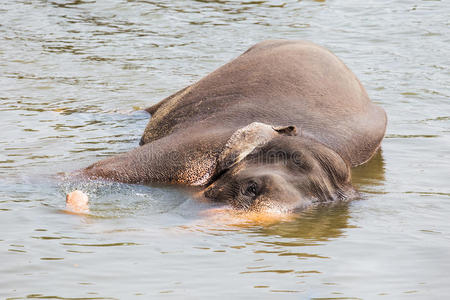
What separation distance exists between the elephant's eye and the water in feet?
0.70

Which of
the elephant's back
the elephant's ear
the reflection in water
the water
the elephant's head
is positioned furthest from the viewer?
the elephant's back

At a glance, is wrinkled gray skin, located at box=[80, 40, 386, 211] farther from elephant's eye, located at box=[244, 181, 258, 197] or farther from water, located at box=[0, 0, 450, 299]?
water, located at box=[0, 0, 450, 299]

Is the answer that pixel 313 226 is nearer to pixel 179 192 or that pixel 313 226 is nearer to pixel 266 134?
pixel 266 134

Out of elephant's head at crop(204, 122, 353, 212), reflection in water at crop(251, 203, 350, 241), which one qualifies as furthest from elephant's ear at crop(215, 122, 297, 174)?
reflection in water at crop(251, 203, 350, 241)

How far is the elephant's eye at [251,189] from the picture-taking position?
5.25 metres

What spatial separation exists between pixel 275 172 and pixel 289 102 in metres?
1.41

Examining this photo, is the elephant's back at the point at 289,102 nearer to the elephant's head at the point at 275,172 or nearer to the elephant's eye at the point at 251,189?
the elephant's head at the point at 275,172

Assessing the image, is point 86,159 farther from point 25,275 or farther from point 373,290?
point 373,290

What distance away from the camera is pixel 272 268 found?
4.46 metres

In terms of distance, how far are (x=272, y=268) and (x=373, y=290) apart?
56 centimetres

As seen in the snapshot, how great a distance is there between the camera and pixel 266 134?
5734 mm

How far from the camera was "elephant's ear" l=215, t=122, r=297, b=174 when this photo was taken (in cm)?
570

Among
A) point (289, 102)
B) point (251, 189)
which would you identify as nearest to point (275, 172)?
Result: point (251, 189)

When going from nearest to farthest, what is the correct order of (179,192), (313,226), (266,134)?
(313,226) < (266,134) < (179,192)
